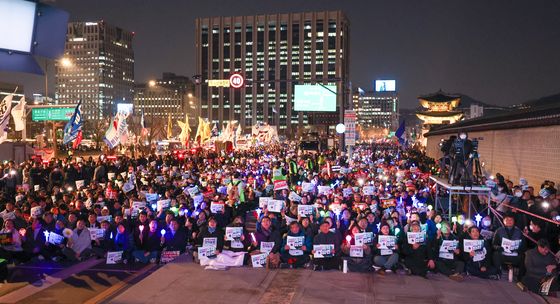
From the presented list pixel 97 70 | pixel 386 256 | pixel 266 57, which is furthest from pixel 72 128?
pixel 97 70

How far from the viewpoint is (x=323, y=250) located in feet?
36.9

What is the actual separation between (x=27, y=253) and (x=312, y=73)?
6110 inches

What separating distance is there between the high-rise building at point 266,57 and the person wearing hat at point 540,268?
146744 mm

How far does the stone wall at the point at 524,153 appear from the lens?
1619cm

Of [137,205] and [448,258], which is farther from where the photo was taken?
[137,205]

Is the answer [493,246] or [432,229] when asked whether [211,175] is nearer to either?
[432,229]

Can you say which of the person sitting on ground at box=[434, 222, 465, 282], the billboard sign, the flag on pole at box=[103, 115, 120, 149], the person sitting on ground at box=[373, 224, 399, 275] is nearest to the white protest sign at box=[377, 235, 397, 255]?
the person sitting on ground at box=[373, 224, 399, 275]

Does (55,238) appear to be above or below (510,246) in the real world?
below

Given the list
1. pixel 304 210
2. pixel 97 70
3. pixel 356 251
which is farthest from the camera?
pixel 97 70

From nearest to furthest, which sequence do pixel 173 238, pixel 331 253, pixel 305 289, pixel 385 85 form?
pixel 305 289 < pixel 331 253 < pixel 173 238 < pixel 385 85

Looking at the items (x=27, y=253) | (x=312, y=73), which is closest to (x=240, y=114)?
(x=312, y=73)

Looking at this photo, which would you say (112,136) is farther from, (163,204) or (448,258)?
(448,258)

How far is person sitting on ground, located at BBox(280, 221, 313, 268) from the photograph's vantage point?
1145 centimetres

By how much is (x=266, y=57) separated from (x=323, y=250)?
157199 millimetres
